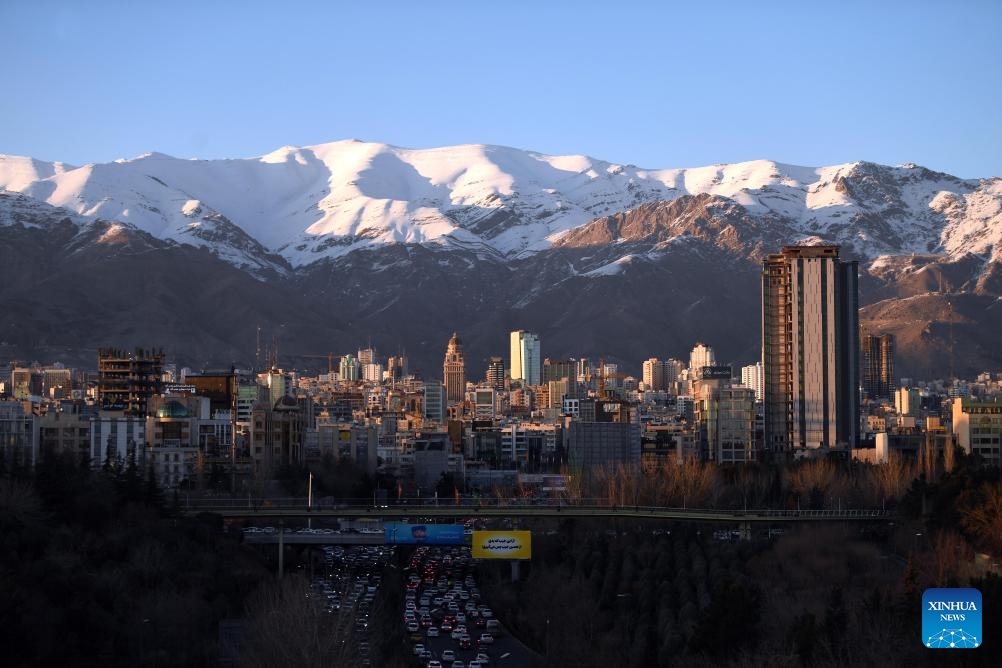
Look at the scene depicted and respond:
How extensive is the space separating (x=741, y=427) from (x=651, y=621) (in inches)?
2756

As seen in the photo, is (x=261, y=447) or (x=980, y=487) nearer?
(x=980, y=487)

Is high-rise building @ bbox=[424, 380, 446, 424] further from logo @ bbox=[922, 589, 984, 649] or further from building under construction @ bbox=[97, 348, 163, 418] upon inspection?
logo @ bbox=[922, 589, 984, 649]

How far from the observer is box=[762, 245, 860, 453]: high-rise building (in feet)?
392

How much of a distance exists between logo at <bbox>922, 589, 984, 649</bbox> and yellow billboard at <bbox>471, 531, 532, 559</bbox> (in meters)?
38.9

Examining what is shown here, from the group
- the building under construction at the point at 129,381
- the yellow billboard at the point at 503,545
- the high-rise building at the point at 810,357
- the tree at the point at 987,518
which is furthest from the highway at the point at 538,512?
the building under construction at the point at 129,381

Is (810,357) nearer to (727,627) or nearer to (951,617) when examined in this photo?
(727,627)

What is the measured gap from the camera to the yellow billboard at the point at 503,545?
68500mm

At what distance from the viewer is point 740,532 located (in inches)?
2992

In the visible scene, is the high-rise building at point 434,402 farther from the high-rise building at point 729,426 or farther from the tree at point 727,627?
the tree at point 727,627

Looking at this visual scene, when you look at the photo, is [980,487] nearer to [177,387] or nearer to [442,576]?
[442,576]

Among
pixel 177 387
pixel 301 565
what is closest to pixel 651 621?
pixel 301 565

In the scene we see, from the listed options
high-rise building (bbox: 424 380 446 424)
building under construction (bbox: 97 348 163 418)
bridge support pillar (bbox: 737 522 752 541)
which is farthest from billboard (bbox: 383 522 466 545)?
high-rise building (bbox: 424 380 446 424)

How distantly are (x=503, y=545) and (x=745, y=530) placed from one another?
446 inches

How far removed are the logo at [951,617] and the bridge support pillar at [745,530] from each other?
1736 inches
